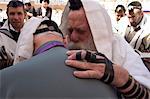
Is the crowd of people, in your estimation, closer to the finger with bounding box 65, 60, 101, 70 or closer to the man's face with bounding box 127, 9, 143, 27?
the finger with bounding box 65, 60, 101, 70

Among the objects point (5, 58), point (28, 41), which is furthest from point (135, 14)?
point (28, 41)

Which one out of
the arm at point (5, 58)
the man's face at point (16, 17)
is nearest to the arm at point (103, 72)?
the arm at point (5, 58)

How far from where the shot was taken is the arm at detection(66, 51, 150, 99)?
1.32 m

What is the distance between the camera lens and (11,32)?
13.9ft

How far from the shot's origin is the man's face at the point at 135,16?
5734 mm

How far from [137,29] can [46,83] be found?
4.45 meters

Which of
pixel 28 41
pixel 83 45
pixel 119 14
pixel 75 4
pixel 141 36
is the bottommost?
pixel 119 14

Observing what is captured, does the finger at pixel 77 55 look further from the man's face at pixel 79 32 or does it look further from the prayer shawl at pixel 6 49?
the prayer shawl at pixel 6 49

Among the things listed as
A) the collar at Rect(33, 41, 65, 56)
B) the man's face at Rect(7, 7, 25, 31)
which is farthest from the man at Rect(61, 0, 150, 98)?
the man's face at Rect(7, 7, 25, 31)

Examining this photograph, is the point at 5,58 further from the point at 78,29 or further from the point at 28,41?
the point at 28,41

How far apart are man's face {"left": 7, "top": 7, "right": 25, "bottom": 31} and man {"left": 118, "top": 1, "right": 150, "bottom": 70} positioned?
1.59 metres

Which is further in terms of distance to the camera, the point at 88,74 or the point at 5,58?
the point at 5,58

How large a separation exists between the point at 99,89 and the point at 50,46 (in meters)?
0.26

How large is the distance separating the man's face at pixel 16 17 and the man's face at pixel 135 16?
1891 millimetres
